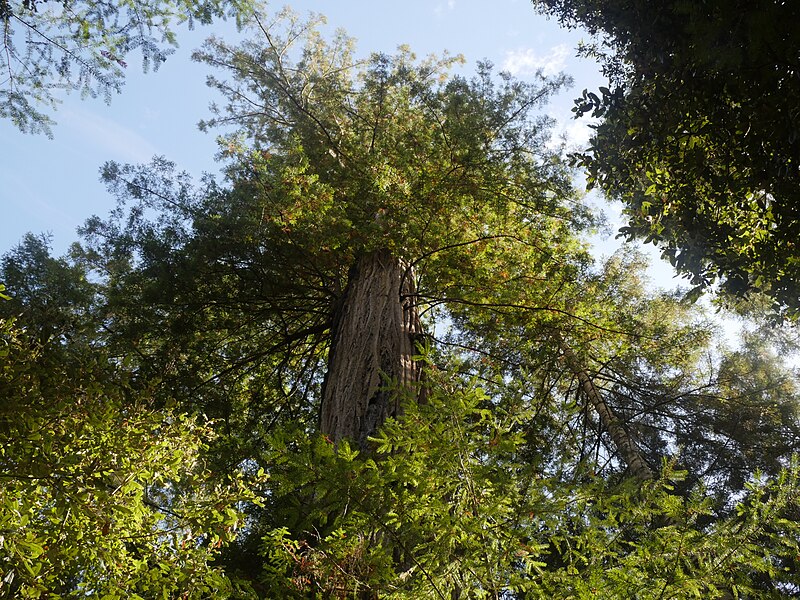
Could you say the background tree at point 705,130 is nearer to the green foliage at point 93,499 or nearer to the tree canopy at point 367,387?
the tree canopy at point 367,387

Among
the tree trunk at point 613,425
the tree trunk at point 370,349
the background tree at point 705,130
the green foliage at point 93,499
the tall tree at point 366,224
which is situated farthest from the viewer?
the tree trunk at point 613,425

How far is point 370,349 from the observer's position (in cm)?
501

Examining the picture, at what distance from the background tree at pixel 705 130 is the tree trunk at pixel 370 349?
7.84ft

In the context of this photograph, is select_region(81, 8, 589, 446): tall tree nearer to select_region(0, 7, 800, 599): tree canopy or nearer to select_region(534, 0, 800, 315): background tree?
select_region(0, 7, 800, 599): tree canopy

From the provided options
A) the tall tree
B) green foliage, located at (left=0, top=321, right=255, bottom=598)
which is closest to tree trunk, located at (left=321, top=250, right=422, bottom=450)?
the tall tree

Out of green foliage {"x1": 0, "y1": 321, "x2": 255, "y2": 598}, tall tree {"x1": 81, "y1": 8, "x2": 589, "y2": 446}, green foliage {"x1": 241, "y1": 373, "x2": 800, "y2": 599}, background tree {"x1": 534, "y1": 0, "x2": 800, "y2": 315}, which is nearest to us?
green foliage {"x1": 0, "y1": 321, "x2": 255, "y2": 598}

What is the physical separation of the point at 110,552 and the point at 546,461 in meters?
6.41

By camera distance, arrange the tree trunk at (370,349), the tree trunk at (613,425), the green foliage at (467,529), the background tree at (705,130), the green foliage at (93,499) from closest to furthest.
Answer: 1. the green foliage at (93,499)
2. the green foliage at (467,529)
3. the background tree at (705,130)
4. the tree trunk at (370,349)
5. the tree trunk at (613,425)

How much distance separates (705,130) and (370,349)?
3.31m

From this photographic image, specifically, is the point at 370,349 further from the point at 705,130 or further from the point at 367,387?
the point at 705,130

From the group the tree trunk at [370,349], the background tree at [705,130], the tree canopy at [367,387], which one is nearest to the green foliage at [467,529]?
the tree canopy at [367,387]

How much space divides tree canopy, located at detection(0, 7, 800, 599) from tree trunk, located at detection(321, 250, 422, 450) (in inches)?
1.3

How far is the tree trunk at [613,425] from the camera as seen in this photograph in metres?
6.70

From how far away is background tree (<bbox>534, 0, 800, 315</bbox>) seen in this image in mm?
3082
